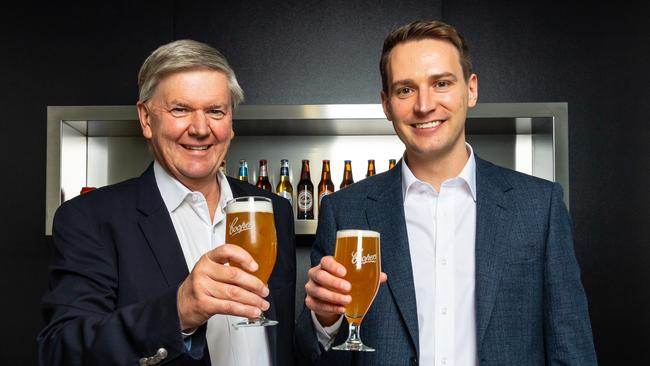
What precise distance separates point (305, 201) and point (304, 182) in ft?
0.44

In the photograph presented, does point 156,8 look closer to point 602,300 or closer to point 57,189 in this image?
point 57,189

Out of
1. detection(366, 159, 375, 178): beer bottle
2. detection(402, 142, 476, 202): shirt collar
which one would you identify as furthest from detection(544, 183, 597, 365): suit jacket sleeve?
detection(366, 159, 375, 178): beer bottle

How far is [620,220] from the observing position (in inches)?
136

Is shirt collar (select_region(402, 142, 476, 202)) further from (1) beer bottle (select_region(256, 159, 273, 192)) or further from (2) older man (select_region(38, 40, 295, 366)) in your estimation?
(1) beer bottle (select_region(256, 159, 273, 192))

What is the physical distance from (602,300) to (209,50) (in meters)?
2.31

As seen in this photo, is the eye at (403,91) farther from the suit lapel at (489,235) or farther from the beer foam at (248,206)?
the beer foam at (248,206)

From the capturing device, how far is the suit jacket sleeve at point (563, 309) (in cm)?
182

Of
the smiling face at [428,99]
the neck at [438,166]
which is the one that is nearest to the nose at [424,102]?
the smiling face at [428,99]

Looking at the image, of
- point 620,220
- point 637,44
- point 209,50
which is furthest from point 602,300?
point 209,50

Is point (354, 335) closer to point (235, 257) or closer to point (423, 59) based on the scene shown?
point (235, 257)

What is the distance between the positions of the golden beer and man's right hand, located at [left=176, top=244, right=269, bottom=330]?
0.20 meters

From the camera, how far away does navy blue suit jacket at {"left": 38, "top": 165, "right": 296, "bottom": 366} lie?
1543 mm

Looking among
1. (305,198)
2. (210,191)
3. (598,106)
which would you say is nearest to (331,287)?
(210,191)

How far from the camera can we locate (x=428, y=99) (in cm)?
192
